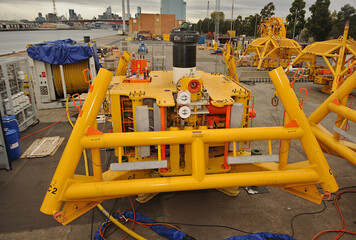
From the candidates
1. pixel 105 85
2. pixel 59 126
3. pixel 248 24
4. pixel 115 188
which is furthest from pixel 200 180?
pixel 248 24

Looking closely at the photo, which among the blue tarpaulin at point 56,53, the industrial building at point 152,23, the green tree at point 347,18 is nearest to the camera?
the blue tarpaulin at point 56,53

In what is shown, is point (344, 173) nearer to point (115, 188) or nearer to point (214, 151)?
point (214, 151)

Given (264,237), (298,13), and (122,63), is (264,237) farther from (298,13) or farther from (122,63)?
(298,13)

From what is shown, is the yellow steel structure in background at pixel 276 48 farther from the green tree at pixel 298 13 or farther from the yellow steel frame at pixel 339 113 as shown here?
the green tree at pixel 298 13

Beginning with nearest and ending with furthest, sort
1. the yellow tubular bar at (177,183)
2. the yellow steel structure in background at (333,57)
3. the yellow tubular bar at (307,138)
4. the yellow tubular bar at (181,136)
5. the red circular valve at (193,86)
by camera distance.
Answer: the yellow tubular bar at (177,183) < the yellow tubular bar at (181,136) < the yellow tubular bar at (307,138) < the red circular valve at (193,86) < the yellow steel structure in background at (333,57)

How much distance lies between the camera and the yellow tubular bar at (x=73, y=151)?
10.6ft

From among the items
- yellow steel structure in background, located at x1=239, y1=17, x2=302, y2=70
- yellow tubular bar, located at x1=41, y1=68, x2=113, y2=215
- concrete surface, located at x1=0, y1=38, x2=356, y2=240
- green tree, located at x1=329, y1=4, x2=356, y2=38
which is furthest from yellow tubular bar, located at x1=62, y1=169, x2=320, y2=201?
green tree, located at x1=329, y1=4, x2=356, y2=38

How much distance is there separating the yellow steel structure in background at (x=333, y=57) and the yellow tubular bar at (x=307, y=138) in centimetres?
1030

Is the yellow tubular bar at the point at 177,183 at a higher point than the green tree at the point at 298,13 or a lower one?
lower

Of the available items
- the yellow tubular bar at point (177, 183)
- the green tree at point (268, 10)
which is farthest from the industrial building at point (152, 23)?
the yellow tubular bar at point (177, 183)

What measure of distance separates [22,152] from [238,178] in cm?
695

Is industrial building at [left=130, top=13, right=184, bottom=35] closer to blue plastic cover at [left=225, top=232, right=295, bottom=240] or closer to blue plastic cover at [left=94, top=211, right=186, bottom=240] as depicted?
blue plastic cover at [left=94, top=211, right=186, bottom=240]

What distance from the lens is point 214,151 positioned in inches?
208

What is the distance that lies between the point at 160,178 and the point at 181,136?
0.68 m
